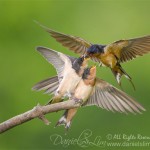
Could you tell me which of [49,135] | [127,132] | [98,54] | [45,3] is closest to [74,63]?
[98,54]

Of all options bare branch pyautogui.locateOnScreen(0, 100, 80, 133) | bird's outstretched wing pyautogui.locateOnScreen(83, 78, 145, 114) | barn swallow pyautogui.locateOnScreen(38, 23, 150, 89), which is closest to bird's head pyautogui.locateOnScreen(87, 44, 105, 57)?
barn swallow pyautogui.locateOnScreen(38, 23, 150, 89)

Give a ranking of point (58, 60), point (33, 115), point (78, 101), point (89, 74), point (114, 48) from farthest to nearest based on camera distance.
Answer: point (114, 48)
point (58, 60)
point (89, 74)
point (78, 101)
point (33, 115)

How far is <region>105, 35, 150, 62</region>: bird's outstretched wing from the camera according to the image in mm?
2365

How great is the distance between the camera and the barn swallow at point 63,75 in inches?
82.3

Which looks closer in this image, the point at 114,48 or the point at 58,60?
the point at 58,60

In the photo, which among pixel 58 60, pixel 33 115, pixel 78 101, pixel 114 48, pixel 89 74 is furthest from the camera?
pixel 114 48

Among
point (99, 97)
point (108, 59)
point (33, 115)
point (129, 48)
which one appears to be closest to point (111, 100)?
point (99, 97)

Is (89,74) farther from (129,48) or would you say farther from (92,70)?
(129,48)

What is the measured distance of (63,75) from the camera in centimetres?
216

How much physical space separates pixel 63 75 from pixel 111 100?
20cm

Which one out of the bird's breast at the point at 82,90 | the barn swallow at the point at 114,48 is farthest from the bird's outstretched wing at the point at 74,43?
the bird's breast at the point at 82,90

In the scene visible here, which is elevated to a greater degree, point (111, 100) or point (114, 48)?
point (114, 48)

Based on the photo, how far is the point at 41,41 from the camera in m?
5.03

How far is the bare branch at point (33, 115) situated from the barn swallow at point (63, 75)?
0.73ft
